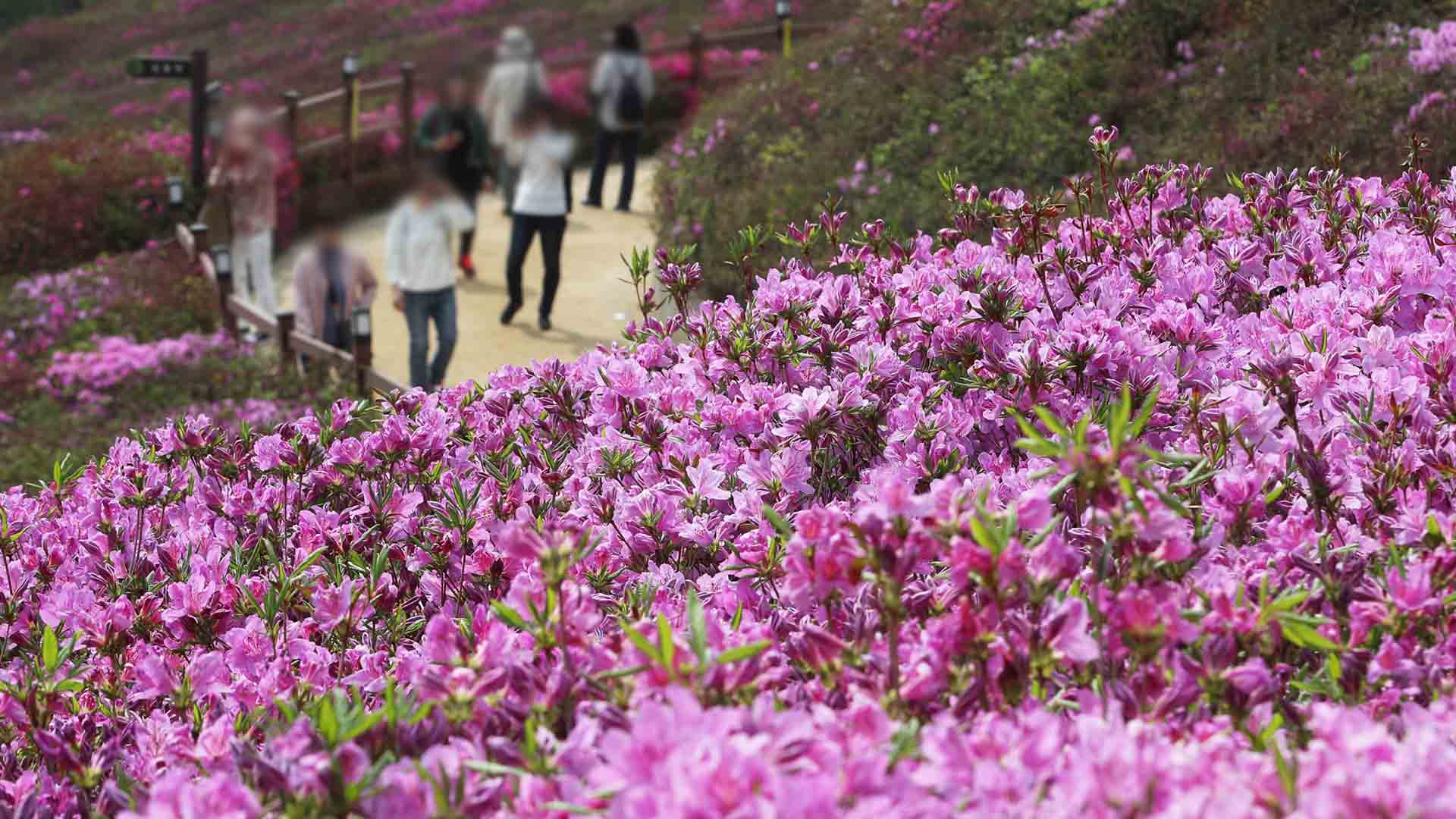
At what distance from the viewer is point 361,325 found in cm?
923

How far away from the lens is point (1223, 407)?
244cm

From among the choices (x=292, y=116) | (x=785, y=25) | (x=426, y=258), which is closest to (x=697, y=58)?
(x=785, y=25)

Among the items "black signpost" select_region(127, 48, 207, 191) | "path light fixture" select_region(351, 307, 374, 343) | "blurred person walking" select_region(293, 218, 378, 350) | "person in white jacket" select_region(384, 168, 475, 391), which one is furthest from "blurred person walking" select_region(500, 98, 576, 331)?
"black signpost" select_region(127, 48, 207, 191)

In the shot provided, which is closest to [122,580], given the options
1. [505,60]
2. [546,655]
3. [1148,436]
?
[546,655]

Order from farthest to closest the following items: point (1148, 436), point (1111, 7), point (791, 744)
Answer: point (1111, 7) → point (1148, 436) → point (791, 744)

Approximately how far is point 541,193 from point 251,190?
9.76ft

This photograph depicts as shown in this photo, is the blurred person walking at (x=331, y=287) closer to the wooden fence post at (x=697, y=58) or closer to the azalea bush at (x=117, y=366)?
the azalea bush at (x=117, y=366)

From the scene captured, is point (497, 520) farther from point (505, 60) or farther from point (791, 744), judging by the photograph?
point (505, 60)

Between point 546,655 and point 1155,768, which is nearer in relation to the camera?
point 1155,768

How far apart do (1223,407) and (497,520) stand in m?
1.43

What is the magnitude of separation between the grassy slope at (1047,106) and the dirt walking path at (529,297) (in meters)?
0.90

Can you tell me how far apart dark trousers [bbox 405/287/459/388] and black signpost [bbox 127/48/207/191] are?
425 cm

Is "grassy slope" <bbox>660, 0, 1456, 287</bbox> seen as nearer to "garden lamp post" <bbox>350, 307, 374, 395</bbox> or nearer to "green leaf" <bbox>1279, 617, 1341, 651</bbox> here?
"garden lamp post" <bbox>350, 307, 374, 395</bbox>

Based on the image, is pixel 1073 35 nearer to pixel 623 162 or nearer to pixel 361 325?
pixel 623 162
